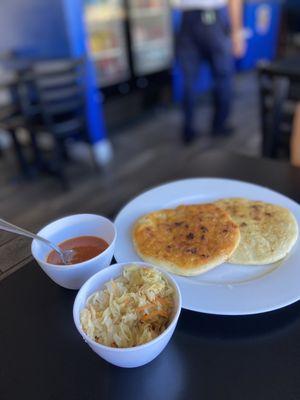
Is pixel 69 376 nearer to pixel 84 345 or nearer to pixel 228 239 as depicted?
pixel 84 345

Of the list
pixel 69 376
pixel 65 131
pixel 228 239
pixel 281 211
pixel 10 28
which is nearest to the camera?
pixel 69 376

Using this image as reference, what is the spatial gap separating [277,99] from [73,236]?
4.60 ft

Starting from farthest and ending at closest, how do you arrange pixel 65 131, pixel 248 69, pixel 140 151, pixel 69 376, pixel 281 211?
pixel 248 69, pixel 140 151, pixel 65 131, pixel 281 211, pixel 69 376

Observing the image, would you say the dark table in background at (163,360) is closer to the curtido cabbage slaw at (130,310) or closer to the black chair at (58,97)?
the curtido cabbage slaw at (130,310)

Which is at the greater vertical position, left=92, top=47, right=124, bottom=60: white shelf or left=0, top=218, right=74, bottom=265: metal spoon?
left=0, top=218, right=74, bottom=265: metal spoon

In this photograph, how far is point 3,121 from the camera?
9.10 ft

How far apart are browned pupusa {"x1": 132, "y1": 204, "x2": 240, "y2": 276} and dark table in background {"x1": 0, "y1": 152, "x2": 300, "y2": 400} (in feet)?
0.34

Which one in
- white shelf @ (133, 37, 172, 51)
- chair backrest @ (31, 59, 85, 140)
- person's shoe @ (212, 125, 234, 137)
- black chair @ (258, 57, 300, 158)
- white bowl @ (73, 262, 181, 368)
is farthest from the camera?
white shelf @ (133, 37, 172, 51)

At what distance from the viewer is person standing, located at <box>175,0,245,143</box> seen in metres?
3.06

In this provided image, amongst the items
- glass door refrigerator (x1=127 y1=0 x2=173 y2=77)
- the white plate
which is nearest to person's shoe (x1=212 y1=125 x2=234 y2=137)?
glass door refrigerator (x1=127 y1=0 x2=173 y2=77)

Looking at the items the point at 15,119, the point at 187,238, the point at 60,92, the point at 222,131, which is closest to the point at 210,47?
the point at 222,131

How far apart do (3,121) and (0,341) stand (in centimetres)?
253

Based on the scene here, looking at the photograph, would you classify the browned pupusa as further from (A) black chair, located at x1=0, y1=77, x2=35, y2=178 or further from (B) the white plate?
(A) black chair, located at x1=0, y1=77, x2=35, y2=178

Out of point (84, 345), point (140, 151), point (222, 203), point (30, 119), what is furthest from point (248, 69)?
point (84, 345)
